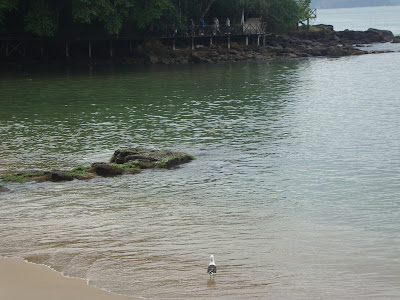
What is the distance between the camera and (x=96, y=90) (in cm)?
4134

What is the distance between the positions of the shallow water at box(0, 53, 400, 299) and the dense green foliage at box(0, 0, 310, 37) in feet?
53.1

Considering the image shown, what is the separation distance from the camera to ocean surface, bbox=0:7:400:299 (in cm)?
1162

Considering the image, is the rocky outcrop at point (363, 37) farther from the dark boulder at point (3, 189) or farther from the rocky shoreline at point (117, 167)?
the dark boulder at point (3, 189)

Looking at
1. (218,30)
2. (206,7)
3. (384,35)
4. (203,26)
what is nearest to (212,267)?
(203,26)

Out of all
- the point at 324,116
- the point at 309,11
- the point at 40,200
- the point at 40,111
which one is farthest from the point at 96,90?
the point at 309,11

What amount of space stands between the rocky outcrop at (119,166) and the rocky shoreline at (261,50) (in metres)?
38.8

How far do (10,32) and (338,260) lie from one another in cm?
4801

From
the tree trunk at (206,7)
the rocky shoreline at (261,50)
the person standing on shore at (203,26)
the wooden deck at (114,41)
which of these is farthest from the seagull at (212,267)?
the tree trunk at (206,7)

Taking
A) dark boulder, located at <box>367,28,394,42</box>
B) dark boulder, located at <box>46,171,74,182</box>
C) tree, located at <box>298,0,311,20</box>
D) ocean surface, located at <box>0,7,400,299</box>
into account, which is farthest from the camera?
dark boulder, located at <box>367,28,394,42</box>

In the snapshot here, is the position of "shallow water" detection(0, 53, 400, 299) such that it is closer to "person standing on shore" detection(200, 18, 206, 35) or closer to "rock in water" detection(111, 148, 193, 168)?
"rock in water" detection(111, 148, 193, 168)

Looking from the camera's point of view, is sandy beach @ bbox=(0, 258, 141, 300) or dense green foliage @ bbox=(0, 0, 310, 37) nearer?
sandy beach @ bbox=(0, 258, 141, 300)

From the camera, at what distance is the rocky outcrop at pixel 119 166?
18562 millimetres

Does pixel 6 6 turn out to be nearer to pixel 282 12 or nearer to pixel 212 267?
pixel 282 12

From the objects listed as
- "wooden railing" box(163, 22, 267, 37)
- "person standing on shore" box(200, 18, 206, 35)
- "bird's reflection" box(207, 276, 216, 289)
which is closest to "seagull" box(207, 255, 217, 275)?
"bird's reflection" box(207, 276, 216, 289)
